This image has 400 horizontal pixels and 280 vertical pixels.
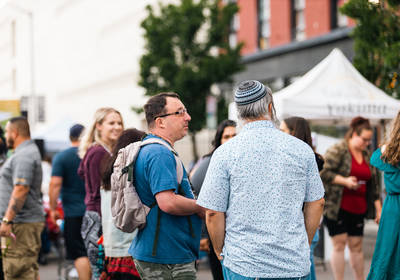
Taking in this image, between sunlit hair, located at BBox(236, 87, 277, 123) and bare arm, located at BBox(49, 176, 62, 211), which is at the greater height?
sunlit hair, located at BBox(236, 87, 277, 123)

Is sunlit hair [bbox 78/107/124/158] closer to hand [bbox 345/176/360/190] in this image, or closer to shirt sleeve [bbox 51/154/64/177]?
shirt sleeve [bbox 51/154/64/177]

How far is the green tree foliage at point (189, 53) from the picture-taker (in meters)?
21.3

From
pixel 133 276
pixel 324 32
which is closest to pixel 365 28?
pixel 133 276

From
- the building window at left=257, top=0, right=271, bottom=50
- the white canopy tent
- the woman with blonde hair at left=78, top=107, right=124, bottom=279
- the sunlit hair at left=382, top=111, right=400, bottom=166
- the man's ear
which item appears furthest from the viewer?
the building window at left=257, top=0, right=271, bottom=50

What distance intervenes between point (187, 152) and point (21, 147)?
82.3 feet

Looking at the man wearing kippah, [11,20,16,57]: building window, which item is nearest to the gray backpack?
the man wearing kippah

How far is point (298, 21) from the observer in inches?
925

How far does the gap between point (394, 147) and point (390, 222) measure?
64 cm

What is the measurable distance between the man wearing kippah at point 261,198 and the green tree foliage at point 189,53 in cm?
1733

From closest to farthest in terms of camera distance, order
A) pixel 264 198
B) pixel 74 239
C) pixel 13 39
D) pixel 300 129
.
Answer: pixel 264 198, pixel 300 129, pixel 74 239, pixel 13 39

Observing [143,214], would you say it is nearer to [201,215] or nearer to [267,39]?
[201,215]

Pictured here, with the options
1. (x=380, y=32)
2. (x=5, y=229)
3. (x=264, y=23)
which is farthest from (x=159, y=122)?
(x=264, y=23)

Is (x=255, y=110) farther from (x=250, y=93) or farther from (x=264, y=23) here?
(x=264, y=23)

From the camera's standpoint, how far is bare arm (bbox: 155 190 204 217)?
4188 millimetres
